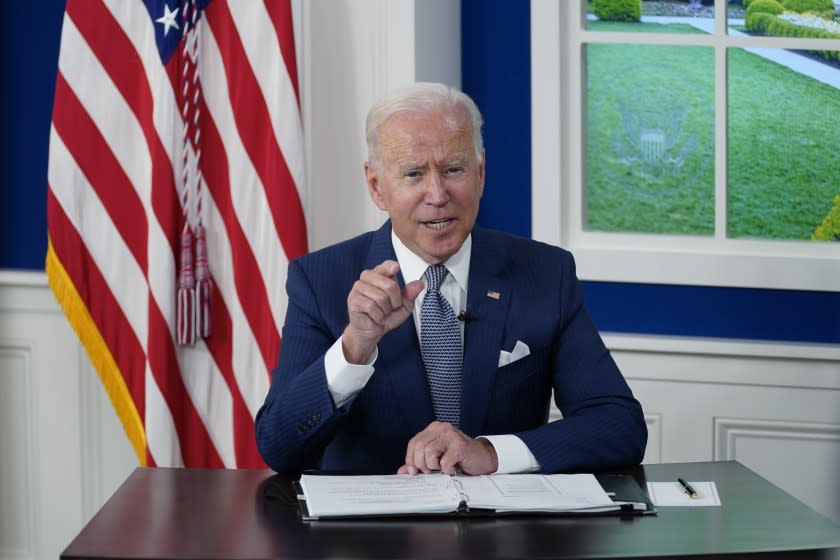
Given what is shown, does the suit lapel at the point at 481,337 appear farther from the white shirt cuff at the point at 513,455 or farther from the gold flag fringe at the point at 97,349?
the gold flag fringe at the point at 97,349

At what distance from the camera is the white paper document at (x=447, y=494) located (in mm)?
1863

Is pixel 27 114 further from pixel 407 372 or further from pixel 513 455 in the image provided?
pixel 513 455

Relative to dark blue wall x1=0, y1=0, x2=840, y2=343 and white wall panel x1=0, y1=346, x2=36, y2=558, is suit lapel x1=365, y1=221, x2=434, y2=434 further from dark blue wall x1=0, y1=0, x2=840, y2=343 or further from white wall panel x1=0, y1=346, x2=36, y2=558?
white wall panel x1=0, y1=346, x2=36, y2=558

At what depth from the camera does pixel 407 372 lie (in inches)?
92.9

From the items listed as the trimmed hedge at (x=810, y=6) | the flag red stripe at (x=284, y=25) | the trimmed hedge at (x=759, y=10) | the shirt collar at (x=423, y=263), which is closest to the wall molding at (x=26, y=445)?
the flag red stripe at (x=284, y=25)

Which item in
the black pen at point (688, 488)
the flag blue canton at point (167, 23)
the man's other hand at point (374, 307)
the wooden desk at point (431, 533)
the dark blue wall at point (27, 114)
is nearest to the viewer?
the wooden desk at point (431, 533)

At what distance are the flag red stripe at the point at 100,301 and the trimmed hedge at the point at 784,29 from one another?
78.0 inches

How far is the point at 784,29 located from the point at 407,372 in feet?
5.95

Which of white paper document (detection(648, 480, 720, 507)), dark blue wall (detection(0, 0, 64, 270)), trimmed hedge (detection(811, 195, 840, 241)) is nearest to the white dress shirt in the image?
white paper document (detection(648, 480, 720, 507))

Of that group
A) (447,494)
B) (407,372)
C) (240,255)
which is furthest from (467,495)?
(240,255)

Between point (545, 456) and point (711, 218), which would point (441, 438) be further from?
point (711, 218)

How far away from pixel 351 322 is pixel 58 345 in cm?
212

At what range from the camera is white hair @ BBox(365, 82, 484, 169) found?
234 cm

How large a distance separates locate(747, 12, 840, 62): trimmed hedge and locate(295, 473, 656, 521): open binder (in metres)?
1.90
